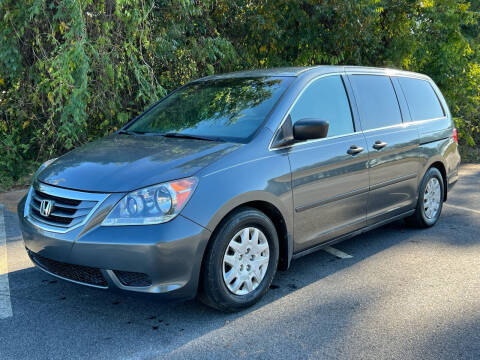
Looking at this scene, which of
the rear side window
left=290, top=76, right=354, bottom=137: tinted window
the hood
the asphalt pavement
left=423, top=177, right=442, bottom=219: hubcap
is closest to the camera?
the asphalt pavement

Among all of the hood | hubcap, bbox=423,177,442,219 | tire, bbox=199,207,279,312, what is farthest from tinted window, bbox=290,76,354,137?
hubcap, bbox=423,177,442,219

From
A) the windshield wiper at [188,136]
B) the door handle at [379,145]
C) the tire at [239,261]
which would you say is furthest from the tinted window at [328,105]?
the tire at [239,261]

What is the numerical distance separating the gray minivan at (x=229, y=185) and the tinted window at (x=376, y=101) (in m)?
0.02

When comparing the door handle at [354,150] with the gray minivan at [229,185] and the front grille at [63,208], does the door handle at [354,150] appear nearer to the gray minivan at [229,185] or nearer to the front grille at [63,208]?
the gray minivan at [229,185]

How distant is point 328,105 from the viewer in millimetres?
4535

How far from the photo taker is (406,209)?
548 cm

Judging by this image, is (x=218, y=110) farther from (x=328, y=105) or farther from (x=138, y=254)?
(x=138, y=254)

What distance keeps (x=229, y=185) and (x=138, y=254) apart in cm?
76

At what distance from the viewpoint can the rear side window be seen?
18.5 feet

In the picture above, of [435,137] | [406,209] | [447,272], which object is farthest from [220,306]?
[435,137]

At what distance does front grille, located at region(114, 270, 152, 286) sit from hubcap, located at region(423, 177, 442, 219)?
3.61 m

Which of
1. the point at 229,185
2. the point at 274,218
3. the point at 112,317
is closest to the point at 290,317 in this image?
the point at 274,218

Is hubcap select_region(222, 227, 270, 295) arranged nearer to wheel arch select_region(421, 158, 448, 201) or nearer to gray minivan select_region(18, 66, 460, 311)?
gray minivan select_region(18, 66, 460, 311)

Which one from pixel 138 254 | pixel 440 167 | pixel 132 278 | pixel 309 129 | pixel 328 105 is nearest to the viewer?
pixel 138 254
